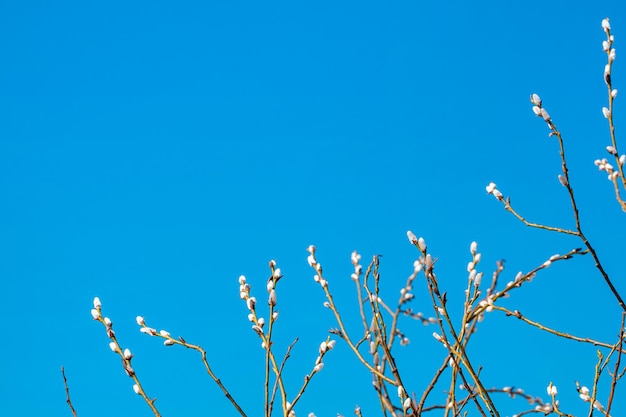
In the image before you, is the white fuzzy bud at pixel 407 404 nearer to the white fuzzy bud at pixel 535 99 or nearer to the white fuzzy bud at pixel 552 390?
the white fuzzy bud at pixel 552 390

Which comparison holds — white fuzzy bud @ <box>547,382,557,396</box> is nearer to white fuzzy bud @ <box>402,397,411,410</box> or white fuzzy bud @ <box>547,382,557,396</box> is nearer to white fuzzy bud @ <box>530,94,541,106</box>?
white fuzzy bud @ <box>402,397,411,410</box>

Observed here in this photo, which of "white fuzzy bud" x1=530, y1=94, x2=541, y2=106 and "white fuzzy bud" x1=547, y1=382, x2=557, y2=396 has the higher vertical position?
"white fuzzy bud" x1=530, y1=94, x2=541, y2=106

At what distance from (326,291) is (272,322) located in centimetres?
26

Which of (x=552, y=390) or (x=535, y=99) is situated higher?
(x=535, y=99)

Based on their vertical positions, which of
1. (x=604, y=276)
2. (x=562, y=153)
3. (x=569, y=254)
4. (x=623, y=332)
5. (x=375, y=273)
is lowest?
(x=623, y=332)

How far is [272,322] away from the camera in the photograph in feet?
8.97

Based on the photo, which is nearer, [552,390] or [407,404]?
[407,404]

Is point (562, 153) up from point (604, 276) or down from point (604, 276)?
up

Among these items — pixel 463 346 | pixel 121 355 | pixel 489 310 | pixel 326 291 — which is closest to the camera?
pixel 463 346

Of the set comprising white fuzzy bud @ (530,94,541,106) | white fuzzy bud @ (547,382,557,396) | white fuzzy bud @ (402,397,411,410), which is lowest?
white fuzzy bud @ (547,382,557,396)

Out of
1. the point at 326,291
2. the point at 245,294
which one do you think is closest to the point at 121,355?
the point at 245,294

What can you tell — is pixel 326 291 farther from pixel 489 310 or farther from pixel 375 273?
pixel 489 310

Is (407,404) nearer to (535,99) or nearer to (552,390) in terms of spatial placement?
(552,390)

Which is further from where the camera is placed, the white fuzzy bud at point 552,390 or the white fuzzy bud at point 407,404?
the white fuzzy bud at point 552,390
